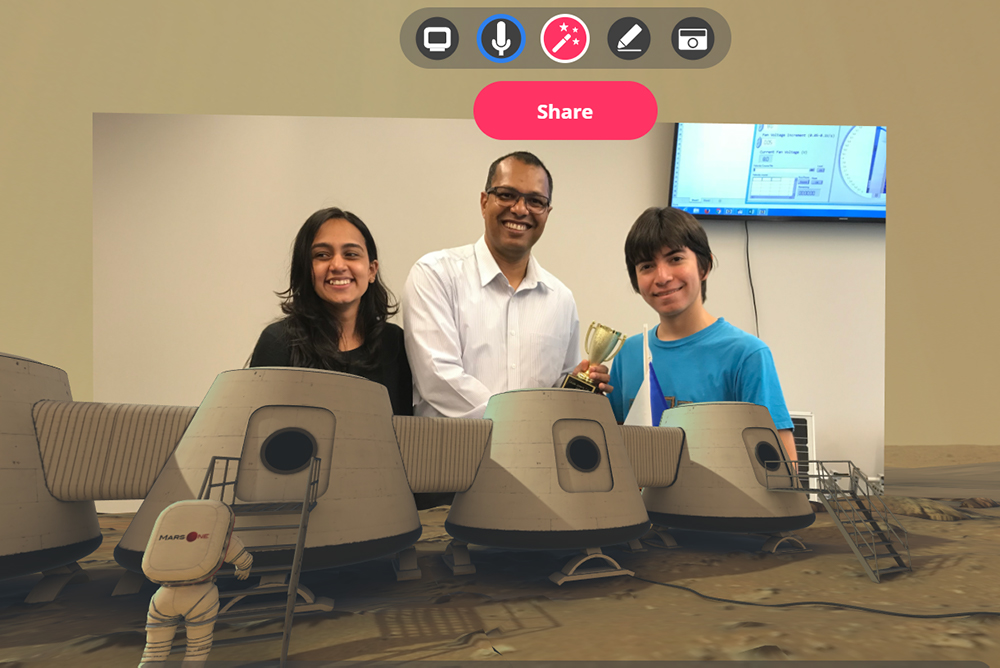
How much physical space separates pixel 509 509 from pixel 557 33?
5.44 ft

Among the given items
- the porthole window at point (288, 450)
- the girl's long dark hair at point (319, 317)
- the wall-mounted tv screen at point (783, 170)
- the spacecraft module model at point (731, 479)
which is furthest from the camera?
the wall-mounted tv screen at point (783, 170)

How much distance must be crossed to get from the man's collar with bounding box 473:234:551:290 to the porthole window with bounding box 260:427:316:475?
1.39 metres

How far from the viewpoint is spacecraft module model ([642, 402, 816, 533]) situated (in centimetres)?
209

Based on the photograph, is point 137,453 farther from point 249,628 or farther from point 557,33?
point 557,33

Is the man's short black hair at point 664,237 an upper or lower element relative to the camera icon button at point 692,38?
lower

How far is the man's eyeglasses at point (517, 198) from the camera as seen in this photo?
2.57 metres

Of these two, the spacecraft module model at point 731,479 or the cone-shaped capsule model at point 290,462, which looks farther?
the spacecraft module model at point 731,479

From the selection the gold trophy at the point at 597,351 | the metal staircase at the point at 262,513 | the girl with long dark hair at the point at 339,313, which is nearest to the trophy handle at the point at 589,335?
the gold trophy at the point at 597,351

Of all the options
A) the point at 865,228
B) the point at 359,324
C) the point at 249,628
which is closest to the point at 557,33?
the point at 359,324

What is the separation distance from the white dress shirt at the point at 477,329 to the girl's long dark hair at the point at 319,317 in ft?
0.53

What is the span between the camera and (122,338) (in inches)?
128

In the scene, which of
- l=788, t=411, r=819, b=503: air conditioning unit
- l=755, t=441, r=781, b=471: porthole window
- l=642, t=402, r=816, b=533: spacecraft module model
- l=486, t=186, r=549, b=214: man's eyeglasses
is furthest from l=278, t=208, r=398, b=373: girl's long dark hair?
l=788, t=411, r=819, b=503: air conditioning unit

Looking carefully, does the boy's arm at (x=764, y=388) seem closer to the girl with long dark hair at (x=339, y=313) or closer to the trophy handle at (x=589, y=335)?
the trophy handle at (x=589, y=335)

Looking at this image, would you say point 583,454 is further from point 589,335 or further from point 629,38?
point 629,38
